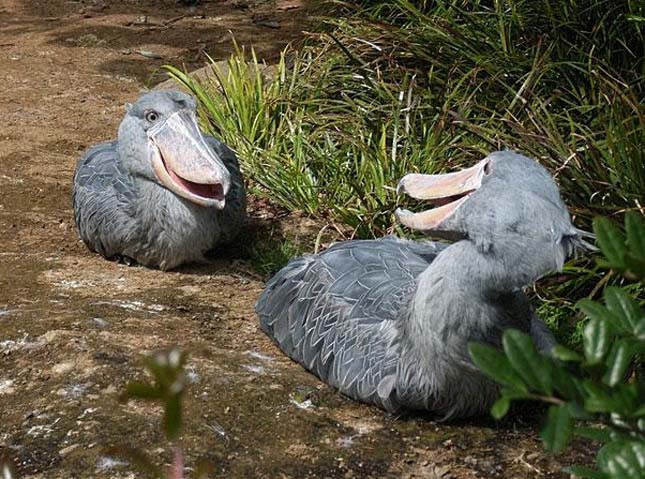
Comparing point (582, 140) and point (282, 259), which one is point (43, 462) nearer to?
point (282, 259)

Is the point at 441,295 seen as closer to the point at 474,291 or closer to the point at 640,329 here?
the point at 474,291

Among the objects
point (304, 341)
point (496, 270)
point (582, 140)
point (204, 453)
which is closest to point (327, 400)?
point (304, 341)

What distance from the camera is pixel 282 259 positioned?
18.2 ft

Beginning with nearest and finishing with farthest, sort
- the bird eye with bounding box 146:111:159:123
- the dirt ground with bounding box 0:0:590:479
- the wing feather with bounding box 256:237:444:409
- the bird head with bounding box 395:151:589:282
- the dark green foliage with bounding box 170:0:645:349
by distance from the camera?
the bird head with bounding box 395:151:589:282, the dirt ground with bounding box 0:0:590:479, the wing feather with bounding box 256:237:444:409, the dark green foliage with bounding box 170:0:645:349, the bird eye with bounding box 146:111:159:123

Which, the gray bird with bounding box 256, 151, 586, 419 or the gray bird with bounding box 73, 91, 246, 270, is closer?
the gray bird with bounding box 256, 151, 586, 419

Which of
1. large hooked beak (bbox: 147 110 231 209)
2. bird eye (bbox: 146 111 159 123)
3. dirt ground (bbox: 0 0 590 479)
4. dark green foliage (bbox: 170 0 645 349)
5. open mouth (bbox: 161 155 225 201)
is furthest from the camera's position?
bird eye (bbox: 146 111 159 123)

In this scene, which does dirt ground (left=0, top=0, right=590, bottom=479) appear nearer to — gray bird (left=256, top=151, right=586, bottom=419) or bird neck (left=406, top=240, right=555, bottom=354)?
gray bird (left=256, top=151, right=586, bottom=419)

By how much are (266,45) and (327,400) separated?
5.68 meters

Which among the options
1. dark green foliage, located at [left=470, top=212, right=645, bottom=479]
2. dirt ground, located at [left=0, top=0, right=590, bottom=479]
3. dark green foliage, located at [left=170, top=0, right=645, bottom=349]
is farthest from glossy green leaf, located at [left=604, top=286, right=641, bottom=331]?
dark green foliage, located at [left=170, top=0, right=645, bottom=349]

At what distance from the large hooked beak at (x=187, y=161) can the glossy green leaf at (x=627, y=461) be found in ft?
13.3

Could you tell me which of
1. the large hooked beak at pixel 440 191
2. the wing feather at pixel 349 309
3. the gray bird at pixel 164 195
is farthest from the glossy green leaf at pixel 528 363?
the gray bird at pixel 164 195

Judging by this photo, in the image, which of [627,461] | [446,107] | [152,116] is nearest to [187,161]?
[152,116]

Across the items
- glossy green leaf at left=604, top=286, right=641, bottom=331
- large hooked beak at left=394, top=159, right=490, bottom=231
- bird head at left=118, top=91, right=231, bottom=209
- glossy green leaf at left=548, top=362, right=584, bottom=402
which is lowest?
bird head at left=118, top=91, right=231, bottom=209

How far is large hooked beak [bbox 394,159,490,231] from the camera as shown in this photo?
3676mm
